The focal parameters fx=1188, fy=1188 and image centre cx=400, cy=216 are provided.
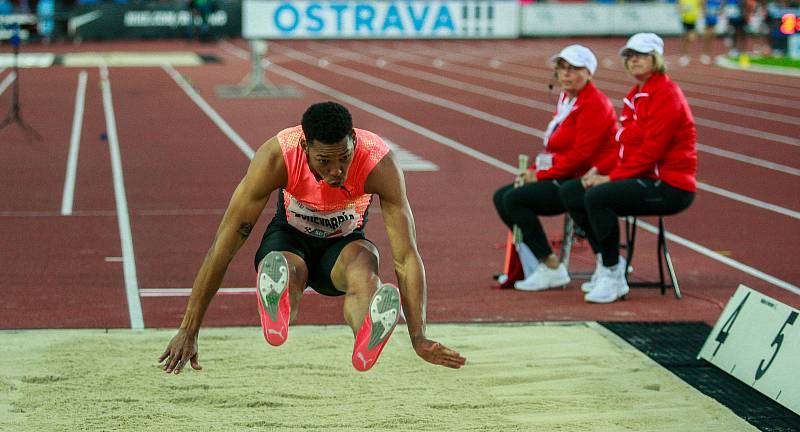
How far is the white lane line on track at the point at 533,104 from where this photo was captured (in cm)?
1391

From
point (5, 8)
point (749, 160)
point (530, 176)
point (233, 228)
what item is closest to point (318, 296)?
point (530, 176)

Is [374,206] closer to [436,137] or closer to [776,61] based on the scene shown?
[436,137]

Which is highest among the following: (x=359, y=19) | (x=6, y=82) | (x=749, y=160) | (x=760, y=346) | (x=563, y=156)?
(x=359, y=19)

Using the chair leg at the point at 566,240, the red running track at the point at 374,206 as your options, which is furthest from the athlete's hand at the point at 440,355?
the chair leg at the point at 566,240

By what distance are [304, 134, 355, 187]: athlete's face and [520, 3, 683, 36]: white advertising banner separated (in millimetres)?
28852

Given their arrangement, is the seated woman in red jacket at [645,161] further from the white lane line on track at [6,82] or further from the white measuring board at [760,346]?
the white lane line on track at [6,82]

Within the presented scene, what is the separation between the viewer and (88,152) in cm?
1359

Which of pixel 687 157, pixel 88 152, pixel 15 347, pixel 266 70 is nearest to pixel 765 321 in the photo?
pixel 687 157

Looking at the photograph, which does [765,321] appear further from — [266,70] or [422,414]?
[266,70]

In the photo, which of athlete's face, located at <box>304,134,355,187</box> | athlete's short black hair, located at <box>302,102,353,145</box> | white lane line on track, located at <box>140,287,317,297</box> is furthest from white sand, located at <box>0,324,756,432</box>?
athlete's short black hair, located at <box>302,102,353,145</box>

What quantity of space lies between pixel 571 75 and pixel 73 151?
7740 mm

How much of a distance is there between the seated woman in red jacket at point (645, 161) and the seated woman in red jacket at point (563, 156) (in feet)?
0.57

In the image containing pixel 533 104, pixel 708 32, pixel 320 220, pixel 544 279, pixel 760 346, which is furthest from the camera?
pixel 708 32

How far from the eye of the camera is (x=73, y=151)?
537 inches
